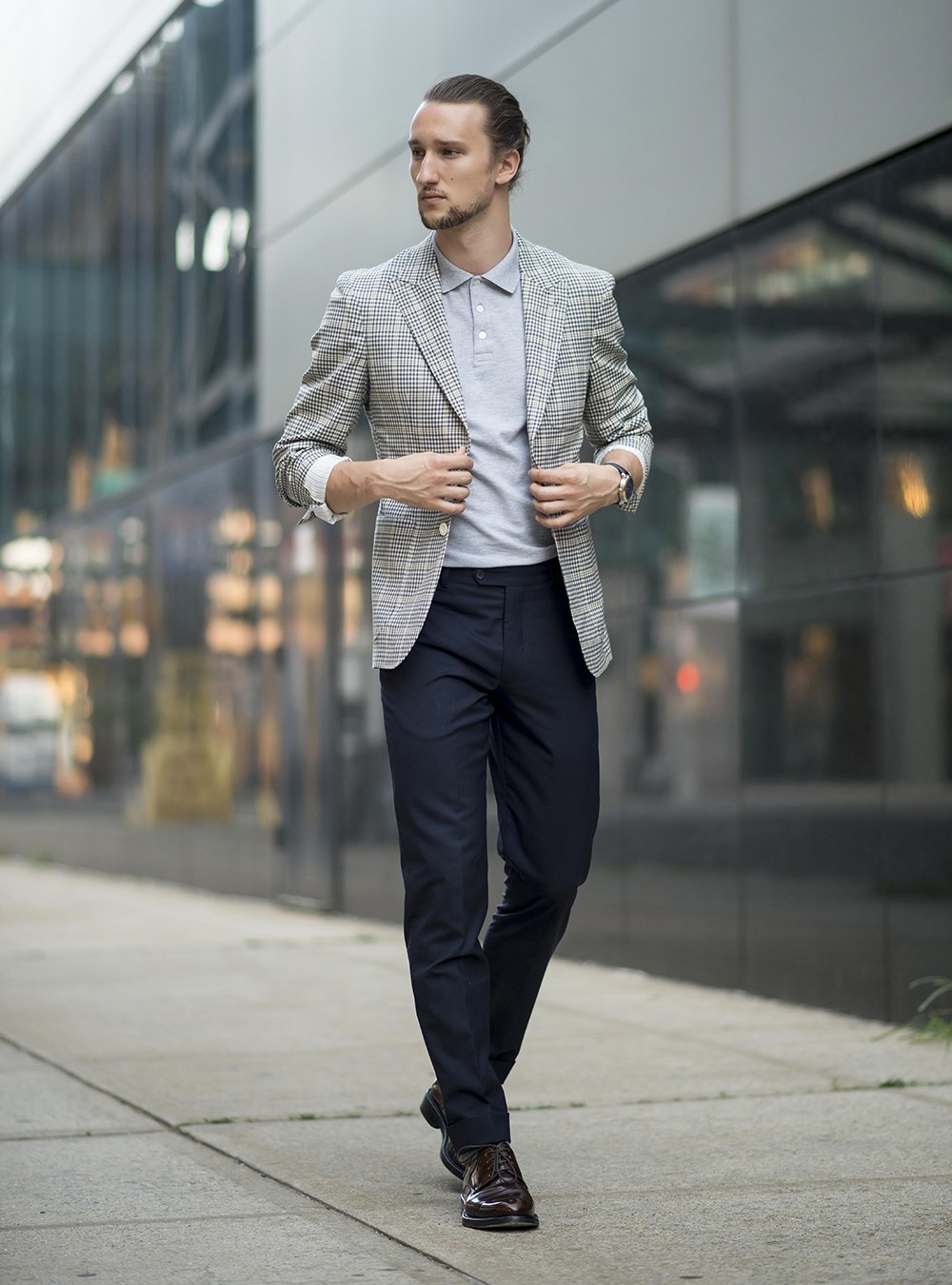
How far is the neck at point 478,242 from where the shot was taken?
3990 millimetres

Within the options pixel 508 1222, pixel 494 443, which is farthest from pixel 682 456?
pixel 508 1222

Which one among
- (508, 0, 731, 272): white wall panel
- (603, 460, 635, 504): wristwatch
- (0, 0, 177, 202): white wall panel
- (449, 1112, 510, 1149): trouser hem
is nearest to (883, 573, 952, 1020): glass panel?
(508, 0, 731, 272): white wall panel

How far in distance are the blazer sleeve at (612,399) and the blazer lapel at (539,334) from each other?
0.36ft

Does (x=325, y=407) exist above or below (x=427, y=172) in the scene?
below

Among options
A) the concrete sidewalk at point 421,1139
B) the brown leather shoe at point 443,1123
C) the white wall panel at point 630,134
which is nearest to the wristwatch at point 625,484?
the brown leather shoe at point 443,1123

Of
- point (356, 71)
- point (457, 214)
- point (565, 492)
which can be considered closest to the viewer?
point (565, 492)

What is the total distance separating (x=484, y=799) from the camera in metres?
3.99

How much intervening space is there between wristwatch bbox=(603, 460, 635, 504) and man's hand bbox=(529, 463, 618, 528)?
103 millimetres

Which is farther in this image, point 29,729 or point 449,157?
point 29,729

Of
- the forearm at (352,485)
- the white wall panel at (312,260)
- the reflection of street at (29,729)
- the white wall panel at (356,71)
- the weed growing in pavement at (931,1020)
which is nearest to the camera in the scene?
the forearm at (352,485)

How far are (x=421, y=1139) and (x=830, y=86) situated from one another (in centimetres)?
400

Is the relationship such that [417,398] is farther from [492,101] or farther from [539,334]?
[492,101]

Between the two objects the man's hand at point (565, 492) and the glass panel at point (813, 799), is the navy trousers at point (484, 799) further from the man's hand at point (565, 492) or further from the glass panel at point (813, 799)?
Answer: the glass panel at point (813, 799)

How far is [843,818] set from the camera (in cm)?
674
